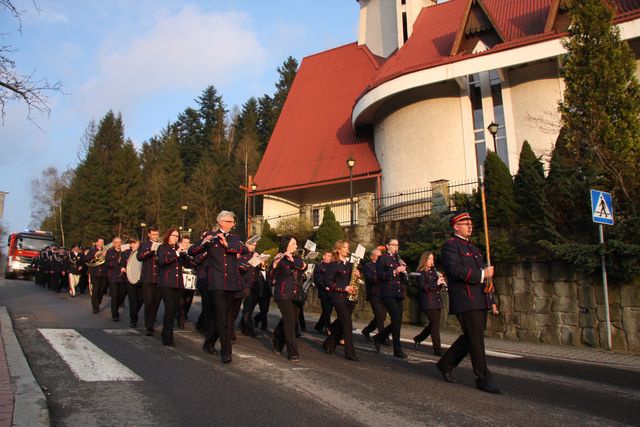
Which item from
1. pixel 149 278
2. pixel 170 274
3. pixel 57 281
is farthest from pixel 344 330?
pixel 57 281

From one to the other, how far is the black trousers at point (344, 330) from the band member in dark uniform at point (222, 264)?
183 centimetres

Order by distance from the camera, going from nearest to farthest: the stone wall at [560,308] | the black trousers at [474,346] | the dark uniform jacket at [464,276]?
1. the black trousers at [474,346]
2. the dark uniform jacket at [464,276]
3. the stone wall at [560,308]

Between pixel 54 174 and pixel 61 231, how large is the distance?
11.7 m

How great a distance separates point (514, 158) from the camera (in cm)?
2073

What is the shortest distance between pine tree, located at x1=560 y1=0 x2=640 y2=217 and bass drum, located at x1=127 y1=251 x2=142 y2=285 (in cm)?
1002

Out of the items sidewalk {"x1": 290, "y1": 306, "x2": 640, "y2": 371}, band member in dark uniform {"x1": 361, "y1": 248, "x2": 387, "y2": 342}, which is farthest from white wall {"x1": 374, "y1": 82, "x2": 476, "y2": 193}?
band member in dark uniform {"x1": 361, "y1": 248, "x2": 387, "y2": 342}

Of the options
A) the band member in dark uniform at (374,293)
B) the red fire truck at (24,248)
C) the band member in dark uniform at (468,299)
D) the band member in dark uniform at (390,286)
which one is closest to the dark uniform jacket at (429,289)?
the band member in dark uniform at (390,286)

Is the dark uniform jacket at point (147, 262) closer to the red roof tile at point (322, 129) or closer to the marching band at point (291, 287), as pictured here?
the marching band at point (291, 287)

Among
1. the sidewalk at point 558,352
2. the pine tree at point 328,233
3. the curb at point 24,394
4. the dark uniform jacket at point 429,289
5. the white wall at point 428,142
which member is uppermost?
the white wall at point 428,142

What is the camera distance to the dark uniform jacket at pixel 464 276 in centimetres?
574

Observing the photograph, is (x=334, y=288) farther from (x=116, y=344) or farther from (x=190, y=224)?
(x=190, y=224)

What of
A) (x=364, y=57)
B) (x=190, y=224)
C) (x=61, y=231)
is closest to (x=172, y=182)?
(x=190, y=224)

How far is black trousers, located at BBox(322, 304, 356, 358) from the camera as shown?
7750 millimetres

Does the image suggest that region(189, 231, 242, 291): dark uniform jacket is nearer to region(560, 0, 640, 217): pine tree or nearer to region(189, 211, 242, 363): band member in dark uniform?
region(189, 211, 242, 363): band member in dark uniform
